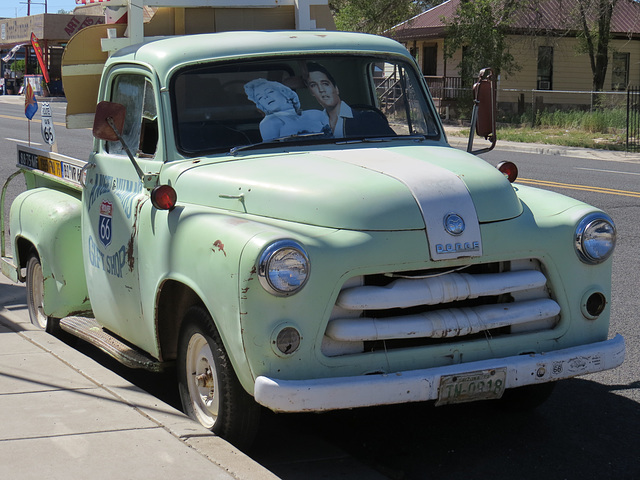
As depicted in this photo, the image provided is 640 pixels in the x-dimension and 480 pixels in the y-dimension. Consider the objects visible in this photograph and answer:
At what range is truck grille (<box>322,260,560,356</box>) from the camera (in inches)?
161

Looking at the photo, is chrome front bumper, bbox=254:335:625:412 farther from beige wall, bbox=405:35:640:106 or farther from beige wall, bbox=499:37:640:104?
beige wall, bbox=499:37:640:104

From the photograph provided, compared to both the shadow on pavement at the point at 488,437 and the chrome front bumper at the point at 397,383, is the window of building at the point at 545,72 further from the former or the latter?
the chrome front bumper at the point at 397,383

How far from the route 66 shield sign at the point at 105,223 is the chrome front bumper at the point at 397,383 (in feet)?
6.07

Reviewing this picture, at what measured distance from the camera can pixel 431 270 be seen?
432 centimetres

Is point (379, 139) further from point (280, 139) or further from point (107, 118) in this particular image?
point (107, 118)

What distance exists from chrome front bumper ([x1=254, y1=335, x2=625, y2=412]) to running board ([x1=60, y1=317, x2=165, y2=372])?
130cm

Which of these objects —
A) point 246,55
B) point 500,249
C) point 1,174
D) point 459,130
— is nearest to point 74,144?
point 1,174

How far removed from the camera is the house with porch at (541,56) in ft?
119

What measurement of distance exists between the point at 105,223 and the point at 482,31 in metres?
28.9

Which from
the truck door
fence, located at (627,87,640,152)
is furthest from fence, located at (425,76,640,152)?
the truck door

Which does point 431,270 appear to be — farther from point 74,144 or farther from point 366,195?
point 74,144

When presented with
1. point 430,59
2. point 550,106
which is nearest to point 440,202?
point 550,106

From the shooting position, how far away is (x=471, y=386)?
4.23 meters

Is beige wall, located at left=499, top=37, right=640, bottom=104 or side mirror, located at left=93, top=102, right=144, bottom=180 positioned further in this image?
beige wall, located at left=499, top=37, right=640, bottom=104
